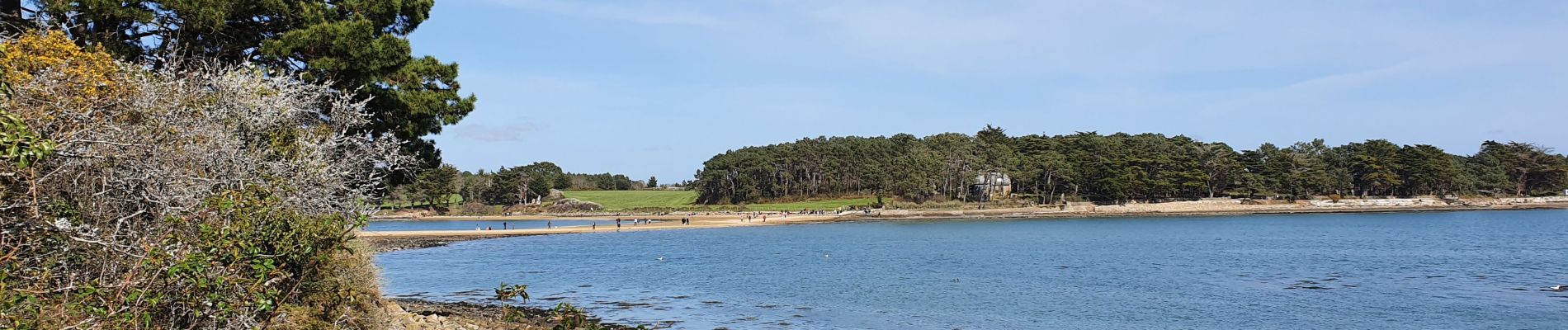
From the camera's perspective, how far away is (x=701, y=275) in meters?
40.1

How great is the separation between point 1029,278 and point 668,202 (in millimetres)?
117675

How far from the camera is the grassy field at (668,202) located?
130500 mm

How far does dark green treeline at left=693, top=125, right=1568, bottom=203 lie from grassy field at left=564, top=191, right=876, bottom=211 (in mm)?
4403

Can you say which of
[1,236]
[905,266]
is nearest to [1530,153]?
[905,266]

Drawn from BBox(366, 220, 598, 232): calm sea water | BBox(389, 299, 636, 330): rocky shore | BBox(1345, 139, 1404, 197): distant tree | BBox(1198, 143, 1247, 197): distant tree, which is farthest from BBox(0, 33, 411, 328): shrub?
BBox(1345, 139, 1404, 197): distant tree

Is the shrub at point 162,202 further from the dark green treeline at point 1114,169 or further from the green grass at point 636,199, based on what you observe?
the green grass at point 636,199

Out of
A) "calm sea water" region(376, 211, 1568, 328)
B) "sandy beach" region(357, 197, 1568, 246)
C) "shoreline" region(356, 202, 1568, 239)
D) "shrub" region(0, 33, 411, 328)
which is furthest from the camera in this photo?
"sandy beach" region(357, 197, 1568, 246)

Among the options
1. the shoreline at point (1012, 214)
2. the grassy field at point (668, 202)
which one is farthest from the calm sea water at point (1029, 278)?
the grassy field at point (668, 202)

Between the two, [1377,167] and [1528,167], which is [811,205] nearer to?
[1377,167]

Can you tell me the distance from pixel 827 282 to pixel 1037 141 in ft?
364

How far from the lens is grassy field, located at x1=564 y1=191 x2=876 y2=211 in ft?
428

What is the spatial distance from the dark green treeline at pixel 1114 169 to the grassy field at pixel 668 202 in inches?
173

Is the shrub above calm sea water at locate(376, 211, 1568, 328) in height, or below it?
above

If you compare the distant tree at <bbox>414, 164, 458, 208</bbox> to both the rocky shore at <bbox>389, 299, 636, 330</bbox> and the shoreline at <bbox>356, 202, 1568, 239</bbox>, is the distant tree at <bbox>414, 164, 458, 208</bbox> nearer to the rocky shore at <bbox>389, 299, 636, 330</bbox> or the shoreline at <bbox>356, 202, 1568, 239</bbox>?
the shoreline at <bbox>356, 202, 1568, 239</bbox>
